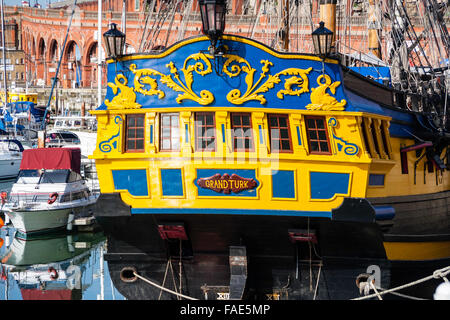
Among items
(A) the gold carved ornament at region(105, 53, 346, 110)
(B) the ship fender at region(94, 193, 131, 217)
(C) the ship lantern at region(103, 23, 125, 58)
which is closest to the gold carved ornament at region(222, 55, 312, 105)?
(A) the gold carved ornament at region(105, 53, 346, 110)

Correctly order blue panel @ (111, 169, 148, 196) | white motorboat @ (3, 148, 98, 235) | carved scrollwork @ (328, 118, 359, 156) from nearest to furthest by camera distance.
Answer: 1. carved scrollwork @ (328, 118, 359, 156)
2. blue panel @ (111, 169, 148, 196)
3. white motorboat @ (3, 148, 98, 235)

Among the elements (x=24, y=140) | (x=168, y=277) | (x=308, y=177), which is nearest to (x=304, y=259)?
(x=308, y=177)

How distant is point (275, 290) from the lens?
12.0 meters

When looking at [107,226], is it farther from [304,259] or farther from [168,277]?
[304,259]

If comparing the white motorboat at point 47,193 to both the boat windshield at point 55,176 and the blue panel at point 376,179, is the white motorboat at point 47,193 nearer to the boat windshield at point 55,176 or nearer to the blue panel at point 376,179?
the boat windshield at point 55,176

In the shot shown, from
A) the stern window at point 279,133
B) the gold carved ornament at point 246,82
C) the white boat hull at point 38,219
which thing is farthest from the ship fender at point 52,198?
the stern window at point 279,133

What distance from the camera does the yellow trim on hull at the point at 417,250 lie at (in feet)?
45.1

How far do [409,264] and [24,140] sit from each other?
120 feet

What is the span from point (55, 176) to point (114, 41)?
13719 millimetres

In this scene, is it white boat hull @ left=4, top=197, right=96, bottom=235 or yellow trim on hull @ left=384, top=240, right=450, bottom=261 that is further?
white boat hull @ left=4, top=197, right=96, bottom=235

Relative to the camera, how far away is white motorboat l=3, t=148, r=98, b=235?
74.8ft

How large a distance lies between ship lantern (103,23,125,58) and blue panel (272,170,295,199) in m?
3.45

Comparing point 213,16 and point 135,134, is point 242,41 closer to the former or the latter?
point 213,16

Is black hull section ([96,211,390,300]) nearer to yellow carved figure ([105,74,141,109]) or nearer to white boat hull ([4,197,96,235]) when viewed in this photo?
yellow carved figure ([105,74,141,109])
